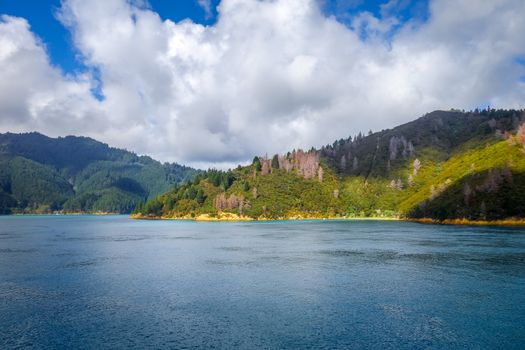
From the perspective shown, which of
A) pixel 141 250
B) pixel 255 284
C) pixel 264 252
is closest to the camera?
pixel 255 284

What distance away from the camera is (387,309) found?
52656 millimetres

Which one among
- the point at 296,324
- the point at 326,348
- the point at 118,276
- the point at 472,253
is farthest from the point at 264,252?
the point at 326,348

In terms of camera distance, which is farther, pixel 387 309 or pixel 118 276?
pixel 118 276

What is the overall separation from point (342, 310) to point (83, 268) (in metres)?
60.1

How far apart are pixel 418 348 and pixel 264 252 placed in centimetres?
7440

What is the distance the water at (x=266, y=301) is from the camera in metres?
42.1

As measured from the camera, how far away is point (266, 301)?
57.0 m

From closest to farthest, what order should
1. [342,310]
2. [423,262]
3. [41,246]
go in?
1. [342,310]
2. [423,262]
3. [41,246]

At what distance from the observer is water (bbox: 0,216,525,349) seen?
138ft

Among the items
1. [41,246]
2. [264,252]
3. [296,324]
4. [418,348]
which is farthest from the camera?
[41,246]

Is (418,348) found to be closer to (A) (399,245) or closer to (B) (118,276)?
(B) (118,276)

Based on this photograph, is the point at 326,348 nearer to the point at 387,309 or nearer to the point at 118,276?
the point at 387,309

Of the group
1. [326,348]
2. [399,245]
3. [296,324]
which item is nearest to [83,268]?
[296,324]

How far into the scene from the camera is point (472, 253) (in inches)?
4058
